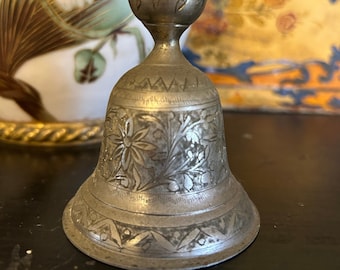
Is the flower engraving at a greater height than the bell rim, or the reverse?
the flower engraving

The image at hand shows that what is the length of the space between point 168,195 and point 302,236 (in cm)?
13

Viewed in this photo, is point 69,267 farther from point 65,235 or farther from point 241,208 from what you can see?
point 241,208

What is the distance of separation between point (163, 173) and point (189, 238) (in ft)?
0.18

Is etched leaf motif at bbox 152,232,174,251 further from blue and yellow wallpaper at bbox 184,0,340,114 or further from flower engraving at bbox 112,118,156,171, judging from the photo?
blue and yellow wallpaper at bbox 184,0,340,114

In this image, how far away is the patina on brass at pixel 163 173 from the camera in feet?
1.38

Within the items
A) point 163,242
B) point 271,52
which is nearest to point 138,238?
point 163,242

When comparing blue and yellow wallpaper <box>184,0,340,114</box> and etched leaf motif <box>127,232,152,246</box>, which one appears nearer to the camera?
etched leaf motif <box>127,232,152,246</box>

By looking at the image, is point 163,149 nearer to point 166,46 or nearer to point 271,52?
point 166,46

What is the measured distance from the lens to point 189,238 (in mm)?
423

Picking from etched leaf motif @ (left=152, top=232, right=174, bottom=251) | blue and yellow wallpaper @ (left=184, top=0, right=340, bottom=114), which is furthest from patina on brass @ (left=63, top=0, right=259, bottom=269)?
blue and yellow wallpaper @ (left=184, top=0, right=340, bottom=114)

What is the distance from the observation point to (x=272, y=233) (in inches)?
18.4

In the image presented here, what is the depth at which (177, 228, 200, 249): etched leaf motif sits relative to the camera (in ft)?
1.38

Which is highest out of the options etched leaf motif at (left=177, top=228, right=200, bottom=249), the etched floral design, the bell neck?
the bell neck

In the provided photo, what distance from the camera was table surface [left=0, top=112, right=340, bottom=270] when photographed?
0.43 m
